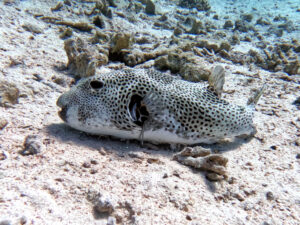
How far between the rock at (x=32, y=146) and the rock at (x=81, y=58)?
2203 millimetres

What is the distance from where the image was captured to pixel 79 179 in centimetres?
206

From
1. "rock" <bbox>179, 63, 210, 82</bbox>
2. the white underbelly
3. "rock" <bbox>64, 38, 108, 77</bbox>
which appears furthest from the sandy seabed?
"rock" <bbox>179, 63, 210, 82</bbox>

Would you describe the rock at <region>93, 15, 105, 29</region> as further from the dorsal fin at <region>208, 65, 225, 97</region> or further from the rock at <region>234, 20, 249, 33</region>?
the rock at <region>234, 20, 249, 33</region>

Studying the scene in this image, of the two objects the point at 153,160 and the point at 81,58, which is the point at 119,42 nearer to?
the point at 81,58

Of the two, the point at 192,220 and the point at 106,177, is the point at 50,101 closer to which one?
the point at 106,177

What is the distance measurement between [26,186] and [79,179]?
444mm

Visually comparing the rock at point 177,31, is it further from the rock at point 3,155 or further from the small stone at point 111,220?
the small stone at point 111,220

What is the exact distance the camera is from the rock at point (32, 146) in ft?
7.34

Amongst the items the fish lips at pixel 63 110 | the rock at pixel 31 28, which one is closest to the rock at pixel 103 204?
the fish lips at pixel 63 110

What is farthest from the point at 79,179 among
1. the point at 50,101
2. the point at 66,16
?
the point at 66,16

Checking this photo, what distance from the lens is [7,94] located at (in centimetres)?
296

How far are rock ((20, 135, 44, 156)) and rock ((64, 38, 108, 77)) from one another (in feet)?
7.23

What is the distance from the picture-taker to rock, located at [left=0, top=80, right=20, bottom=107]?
2.92 meters

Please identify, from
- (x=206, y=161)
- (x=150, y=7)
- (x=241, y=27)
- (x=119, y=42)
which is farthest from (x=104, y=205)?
(x=241, y=27)
